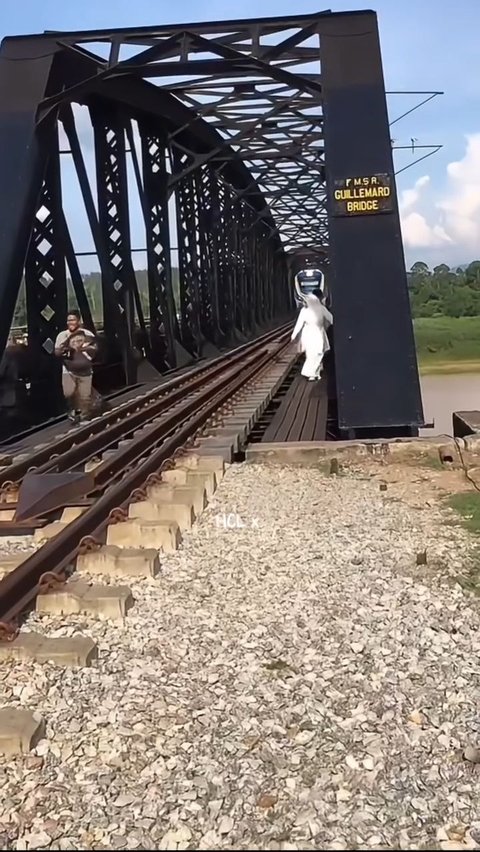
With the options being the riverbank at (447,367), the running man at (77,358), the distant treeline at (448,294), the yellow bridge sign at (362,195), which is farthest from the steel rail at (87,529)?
the distant treeline at (448,294)

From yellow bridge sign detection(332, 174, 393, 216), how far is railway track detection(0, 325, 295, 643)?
267cm

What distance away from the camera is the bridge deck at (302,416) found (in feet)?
31.0

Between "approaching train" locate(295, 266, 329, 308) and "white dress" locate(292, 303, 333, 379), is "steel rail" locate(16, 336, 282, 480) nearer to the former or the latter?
"white dress" locate(292, 303, 333, 379)

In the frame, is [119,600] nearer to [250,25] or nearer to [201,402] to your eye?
[201,402]

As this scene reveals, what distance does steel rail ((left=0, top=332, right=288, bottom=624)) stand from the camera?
397cm

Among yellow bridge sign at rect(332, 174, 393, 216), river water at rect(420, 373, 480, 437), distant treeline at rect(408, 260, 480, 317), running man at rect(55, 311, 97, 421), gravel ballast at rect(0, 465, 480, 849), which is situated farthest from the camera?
distant treeline at rect(408, 260, 480, 317)

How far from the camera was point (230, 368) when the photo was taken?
721 inches

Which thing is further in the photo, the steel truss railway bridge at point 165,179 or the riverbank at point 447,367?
the riverbank at point 447,367

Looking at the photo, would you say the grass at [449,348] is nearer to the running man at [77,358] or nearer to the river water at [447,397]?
the river water at [447,397]

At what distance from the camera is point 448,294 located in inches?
2926

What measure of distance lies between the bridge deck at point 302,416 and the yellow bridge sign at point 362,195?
2.46 meters

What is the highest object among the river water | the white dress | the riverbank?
the white dress

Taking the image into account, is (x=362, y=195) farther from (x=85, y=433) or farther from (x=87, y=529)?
(x=87, y=529)

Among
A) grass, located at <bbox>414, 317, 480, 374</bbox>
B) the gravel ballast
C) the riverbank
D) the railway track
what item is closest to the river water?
the riverbank
